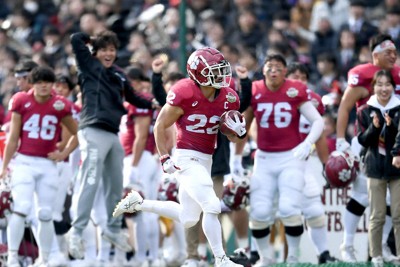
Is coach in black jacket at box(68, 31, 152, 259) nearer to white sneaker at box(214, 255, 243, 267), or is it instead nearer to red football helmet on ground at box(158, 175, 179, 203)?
red football helmet on ground at box(158, 175, 179, 203)

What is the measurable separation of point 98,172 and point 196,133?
6.17 ft

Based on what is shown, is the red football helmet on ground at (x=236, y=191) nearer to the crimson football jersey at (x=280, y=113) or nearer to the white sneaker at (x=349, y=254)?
the crimson football jersey at (x=280, y=113)

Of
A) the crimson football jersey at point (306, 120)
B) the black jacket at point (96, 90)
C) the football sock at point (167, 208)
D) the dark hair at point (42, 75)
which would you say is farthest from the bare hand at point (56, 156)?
the crimson football jersey at point (306, 120)

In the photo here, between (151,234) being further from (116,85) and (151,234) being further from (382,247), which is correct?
(382,247)

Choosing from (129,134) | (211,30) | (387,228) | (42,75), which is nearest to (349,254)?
(387,228)

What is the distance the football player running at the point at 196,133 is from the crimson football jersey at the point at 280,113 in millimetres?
1320

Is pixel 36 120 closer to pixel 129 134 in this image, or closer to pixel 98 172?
pixel 98 172

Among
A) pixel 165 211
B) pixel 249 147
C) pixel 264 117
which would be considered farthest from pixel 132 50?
pixel 165 211

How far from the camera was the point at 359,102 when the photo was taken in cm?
1226

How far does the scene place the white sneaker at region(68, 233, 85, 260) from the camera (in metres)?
11.9

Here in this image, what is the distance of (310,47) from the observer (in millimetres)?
18328

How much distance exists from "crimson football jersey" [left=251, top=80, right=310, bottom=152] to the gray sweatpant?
1.60 metres

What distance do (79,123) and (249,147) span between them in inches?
93.8

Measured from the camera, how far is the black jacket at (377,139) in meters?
11.5
